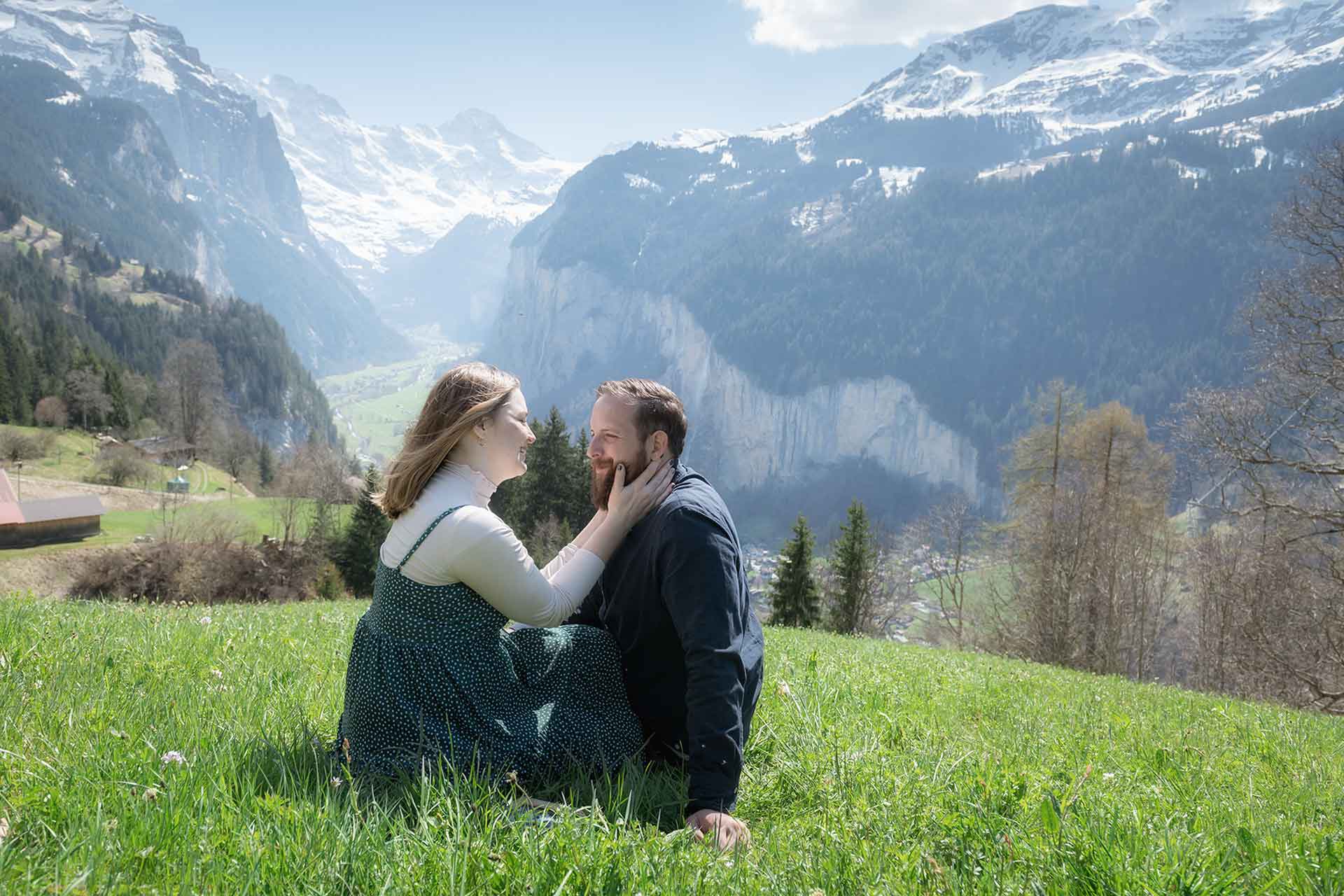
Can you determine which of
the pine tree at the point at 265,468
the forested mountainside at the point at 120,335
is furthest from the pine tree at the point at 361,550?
the forested mountainside at the point at 120,335

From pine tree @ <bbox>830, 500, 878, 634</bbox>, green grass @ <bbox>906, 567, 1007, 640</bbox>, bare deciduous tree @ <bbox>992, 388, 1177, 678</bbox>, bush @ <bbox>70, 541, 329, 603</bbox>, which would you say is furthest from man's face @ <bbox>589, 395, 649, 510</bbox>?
pine tree @ <bbox>830, 500, 878, 634</bbox>

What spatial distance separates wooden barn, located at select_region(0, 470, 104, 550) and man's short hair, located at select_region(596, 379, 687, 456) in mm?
57198

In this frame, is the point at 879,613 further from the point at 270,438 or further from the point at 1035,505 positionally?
the point at 270,438

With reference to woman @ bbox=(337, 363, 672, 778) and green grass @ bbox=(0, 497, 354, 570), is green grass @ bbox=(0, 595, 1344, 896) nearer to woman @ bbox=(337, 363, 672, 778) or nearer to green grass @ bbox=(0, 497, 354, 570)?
woman @ bbox=(337, 363, 672, 778)

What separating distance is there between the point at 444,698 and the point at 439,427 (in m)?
1.14

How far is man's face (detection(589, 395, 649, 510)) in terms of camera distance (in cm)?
383

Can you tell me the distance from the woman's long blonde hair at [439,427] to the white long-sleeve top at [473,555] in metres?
0.06

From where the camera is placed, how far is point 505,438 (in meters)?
3.60

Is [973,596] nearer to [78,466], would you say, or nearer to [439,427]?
[439,427]

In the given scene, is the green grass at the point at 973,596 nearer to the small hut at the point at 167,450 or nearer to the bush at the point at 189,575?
the bush at the point at 189,575

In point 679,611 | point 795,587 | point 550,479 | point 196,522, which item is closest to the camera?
point 679,611

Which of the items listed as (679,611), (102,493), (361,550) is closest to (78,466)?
(102,493)

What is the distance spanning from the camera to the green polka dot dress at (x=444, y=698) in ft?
10.6

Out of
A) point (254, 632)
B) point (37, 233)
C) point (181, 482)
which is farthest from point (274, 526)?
point (37, 233)
